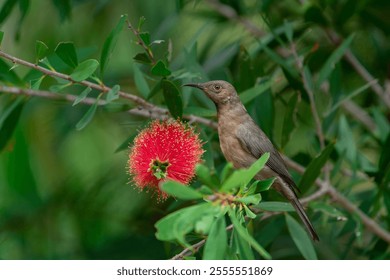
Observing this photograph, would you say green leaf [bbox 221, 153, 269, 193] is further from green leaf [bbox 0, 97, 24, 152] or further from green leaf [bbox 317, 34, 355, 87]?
green leaf [bbox 317, 34, 355, 87]

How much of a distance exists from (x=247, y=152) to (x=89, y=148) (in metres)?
1.10

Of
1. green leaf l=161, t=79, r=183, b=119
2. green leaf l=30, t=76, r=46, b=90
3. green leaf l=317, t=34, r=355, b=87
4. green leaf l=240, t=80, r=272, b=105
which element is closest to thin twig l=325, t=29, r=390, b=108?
green leaf l=317, t=34, r=355, b=87

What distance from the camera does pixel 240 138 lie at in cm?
196

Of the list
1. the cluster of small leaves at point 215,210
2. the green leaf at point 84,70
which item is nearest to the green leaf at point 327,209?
the cluster of small leaves at point 215,210

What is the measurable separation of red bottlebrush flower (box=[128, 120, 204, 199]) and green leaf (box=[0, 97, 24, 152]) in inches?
22.2

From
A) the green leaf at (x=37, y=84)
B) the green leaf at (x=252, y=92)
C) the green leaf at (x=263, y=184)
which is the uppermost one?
the green leaf at (x=37, y=84)

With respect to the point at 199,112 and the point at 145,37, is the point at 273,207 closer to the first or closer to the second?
the point at 199,112

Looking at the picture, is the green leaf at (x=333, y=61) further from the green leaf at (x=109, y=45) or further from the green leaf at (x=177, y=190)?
the green leaf at (x=177, y=190)

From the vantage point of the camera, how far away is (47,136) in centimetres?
301

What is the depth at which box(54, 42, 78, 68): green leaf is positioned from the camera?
1610 mm

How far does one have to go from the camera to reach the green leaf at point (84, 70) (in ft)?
5.13

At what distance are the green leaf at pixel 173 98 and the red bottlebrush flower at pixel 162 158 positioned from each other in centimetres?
15
